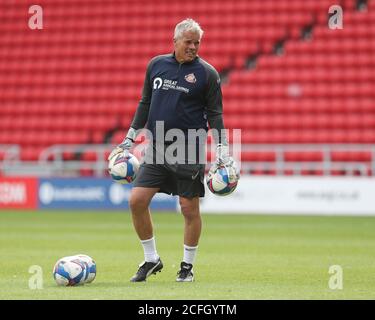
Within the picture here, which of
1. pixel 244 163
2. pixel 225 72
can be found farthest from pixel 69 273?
pixel 225 72

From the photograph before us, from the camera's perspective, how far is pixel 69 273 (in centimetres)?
833

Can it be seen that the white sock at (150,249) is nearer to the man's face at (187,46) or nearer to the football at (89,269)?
the football at (89,269)

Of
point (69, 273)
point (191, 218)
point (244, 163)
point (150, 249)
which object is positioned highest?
point (191, 218)

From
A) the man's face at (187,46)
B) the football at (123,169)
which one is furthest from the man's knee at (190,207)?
the man's face at (187,46)

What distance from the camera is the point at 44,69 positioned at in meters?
27.3

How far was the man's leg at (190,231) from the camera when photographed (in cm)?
872

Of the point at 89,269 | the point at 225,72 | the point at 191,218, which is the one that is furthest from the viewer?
the point at 225,72

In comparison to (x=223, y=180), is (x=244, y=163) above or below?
below

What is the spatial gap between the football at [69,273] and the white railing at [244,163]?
12.7 meters

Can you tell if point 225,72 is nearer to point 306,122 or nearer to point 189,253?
point 306,122

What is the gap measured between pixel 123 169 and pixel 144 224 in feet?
1.73

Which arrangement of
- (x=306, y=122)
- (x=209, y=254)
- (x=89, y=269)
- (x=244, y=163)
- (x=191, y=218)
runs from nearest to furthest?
1. (x=89, y=269)
2. (x=191, y=218)
3. (x=209, y=254)
4. (x=244, y=163)
5. (x=306, y=122)
